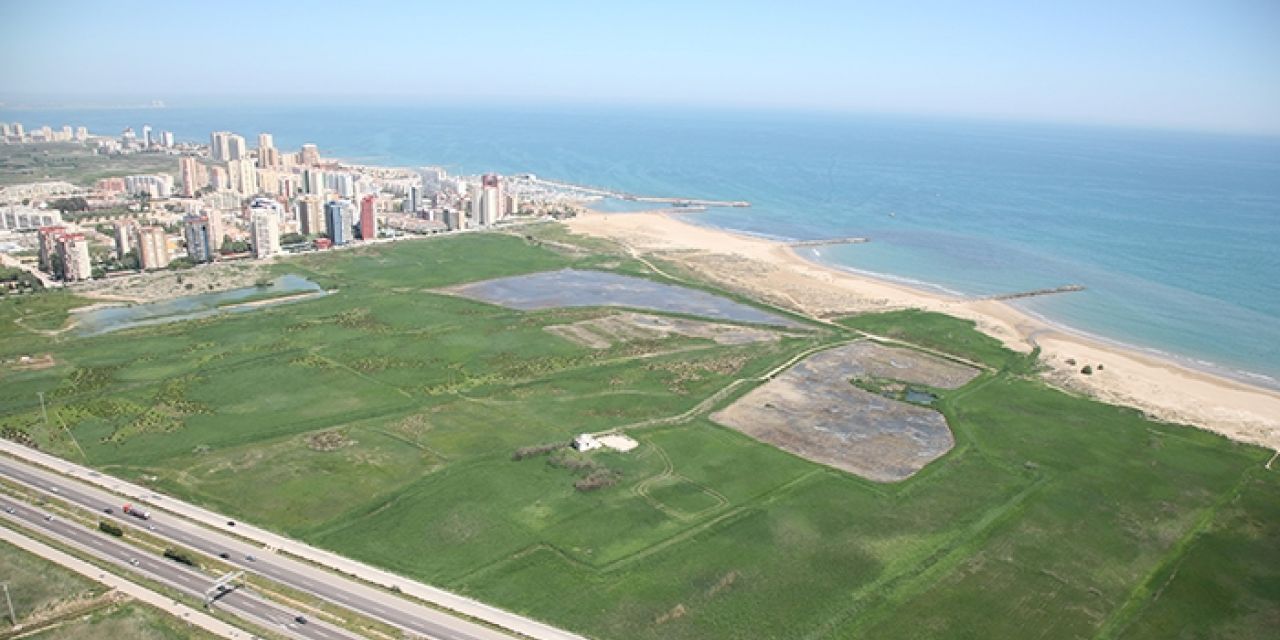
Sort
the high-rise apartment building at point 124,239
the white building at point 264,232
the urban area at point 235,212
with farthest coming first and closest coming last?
the white building at point 264,232, the high-rise apartment building at point 124,239, the urban area at point 235,212

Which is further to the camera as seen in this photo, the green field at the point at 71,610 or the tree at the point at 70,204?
the tree at the point at 70,204

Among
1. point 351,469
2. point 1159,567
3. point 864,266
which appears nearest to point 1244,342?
point 864,266

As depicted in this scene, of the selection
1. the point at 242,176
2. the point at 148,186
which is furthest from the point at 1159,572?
the point at 148,186

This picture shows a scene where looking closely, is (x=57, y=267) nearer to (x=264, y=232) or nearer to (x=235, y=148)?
(x=264, y=232)

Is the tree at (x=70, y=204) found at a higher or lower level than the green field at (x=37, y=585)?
higher

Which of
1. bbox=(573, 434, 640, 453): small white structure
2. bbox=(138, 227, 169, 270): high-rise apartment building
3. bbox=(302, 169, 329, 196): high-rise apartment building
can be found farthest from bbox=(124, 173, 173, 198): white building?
bbox=(573, 434, 640, 453): small white structure

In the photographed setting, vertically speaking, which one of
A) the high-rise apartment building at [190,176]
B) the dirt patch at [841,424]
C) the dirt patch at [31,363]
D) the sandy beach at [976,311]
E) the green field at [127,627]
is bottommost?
the dirt patch at [31,363]

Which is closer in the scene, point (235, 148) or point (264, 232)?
point (264, 232)

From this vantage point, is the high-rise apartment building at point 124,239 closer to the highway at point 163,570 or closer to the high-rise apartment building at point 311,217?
the high-rise apartment building at point 311,217

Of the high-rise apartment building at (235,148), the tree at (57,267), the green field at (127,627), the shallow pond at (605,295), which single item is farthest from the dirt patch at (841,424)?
the high-rise apartment building at (235,148)
